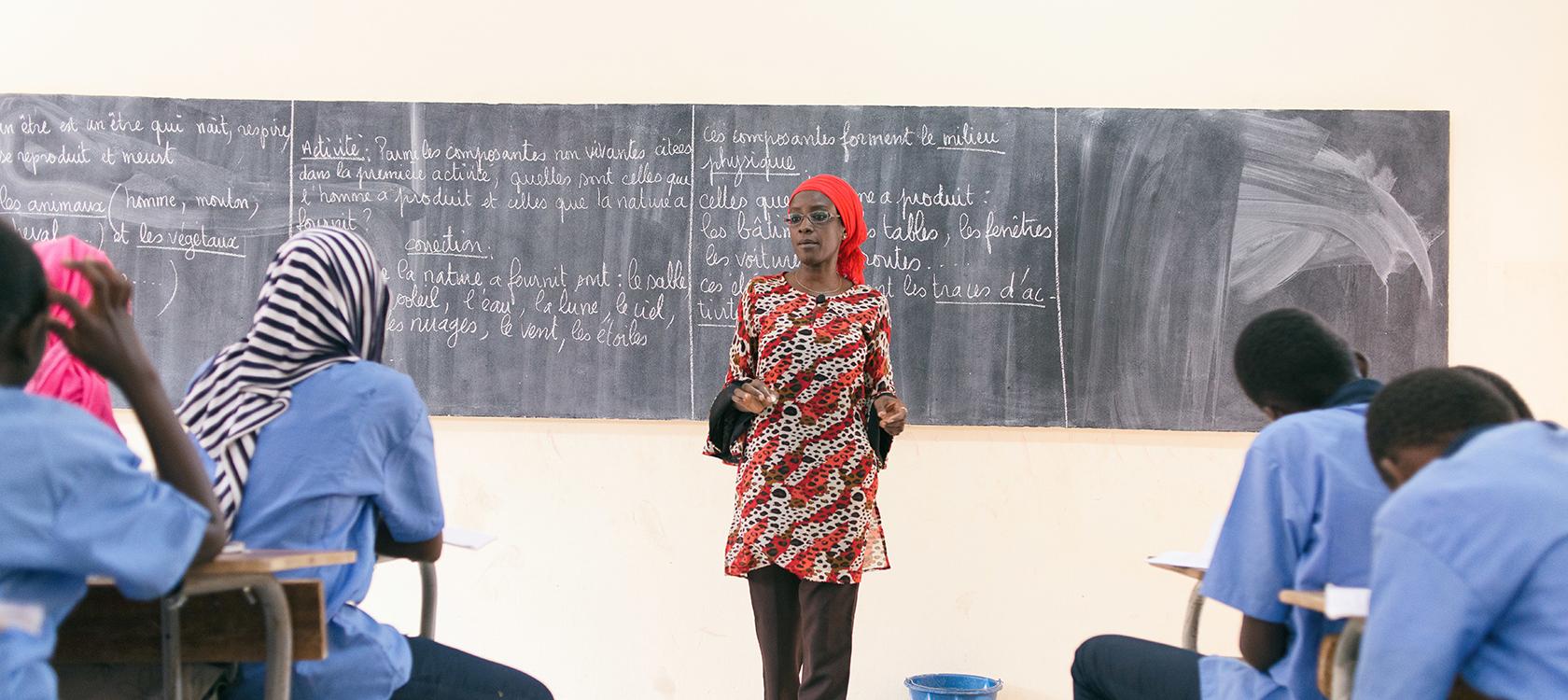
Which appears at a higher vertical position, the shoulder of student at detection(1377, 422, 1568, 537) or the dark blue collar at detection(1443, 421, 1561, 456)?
the dark blue collar at detection(1443, 421, 1561, 456)

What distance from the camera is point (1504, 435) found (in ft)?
4.09

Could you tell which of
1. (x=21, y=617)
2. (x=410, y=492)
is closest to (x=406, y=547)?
(x=410, y=492)

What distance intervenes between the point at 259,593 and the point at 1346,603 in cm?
124

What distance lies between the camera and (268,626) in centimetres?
155

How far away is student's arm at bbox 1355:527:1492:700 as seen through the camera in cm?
120

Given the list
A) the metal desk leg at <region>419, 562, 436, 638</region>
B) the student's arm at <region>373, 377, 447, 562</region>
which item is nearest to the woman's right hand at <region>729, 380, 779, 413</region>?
the metal desk leg at <region>419, 562, 436, 638</region>

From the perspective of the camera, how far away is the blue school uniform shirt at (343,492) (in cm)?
171

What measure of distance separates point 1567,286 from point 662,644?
9.43ft

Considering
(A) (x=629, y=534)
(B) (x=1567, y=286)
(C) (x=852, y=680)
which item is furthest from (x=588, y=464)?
(B) (x=1567, y=286)

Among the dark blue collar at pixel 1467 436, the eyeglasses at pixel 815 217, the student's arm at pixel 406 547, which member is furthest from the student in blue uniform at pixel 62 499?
the eyeglasses at pixel 815 217

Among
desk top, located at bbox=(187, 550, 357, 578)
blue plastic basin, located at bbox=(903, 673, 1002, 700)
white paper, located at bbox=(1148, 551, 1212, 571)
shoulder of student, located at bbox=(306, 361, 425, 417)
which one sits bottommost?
blue plastic basin, located at bbox=(903, 673, 1002, 700)

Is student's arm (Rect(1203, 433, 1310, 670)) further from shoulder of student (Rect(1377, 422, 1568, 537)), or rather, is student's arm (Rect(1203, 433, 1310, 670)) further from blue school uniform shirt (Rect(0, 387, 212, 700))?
blue school uniform shirt (Rect(0, 387, 212, 700))

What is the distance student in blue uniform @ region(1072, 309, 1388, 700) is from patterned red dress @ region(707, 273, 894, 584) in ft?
3.58

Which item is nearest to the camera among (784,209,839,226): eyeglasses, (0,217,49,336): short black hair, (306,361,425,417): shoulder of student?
(0,217,49,336): short black hair
